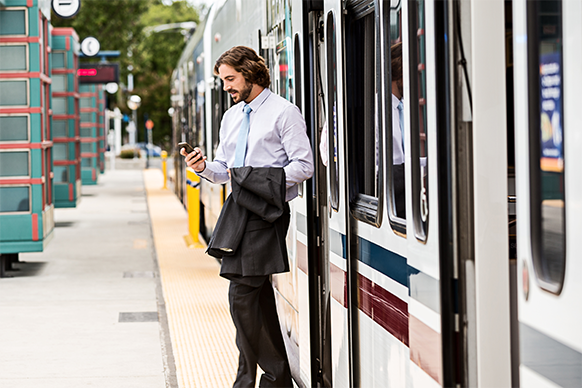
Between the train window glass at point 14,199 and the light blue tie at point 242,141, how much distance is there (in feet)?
18.1

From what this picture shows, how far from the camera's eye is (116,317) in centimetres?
715

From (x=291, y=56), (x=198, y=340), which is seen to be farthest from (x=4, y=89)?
(x=291, y=56)

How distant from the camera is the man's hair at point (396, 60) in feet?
8.87

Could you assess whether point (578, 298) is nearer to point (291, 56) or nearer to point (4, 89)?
point (291, 56)

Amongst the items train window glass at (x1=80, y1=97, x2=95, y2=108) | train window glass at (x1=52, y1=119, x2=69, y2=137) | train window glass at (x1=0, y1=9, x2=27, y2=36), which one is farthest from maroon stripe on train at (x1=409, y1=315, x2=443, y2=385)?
train window glass at (x1=80, y1=97, x2=95, y2=108)

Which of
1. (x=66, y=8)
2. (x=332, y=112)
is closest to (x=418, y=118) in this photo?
(x=332, y=112)

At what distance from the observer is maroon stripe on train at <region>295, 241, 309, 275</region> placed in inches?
165

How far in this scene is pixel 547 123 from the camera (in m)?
1.74

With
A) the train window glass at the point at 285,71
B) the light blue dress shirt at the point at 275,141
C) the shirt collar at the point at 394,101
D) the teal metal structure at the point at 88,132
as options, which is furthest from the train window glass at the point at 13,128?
the teal metal structure at the point at 88,132

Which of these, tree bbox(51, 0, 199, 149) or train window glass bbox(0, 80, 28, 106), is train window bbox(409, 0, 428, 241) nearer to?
train window glass bbox(0, 80, 28, 106)

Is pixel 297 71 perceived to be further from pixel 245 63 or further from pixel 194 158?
pixel 194 158

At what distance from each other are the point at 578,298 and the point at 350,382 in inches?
75.6

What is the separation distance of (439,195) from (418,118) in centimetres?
31

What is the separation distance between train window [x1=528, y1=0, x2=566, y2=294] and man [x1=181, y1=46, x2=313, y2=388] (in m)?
2.07
